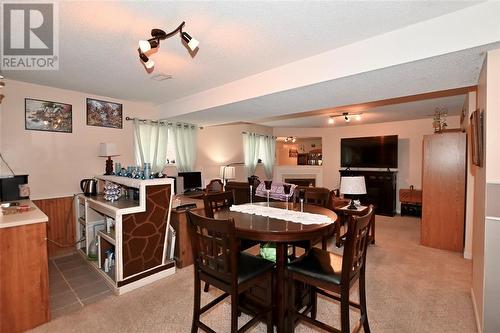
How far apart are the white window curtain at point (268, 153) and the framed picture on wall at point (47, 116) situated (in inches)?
177

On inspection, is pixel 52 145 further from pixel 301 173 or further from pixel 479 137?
pixel 301 173

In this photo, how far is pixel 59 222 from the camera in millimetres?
3670

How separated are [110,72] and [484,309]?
420 centimetres

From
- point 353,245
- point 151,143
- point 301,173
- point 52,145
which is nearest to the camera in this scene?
point 353,245

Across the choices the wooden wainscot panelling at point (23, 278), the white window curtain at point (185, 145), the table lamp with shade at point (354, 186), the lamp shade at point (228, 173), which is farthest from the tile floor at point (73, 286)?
the table lamp with shade at point (354, 186)

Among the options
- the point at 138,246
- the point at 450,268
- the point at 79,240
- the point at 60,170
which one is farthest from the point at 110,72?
the point at 450,268

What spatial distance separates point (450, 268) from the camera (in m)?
3.13

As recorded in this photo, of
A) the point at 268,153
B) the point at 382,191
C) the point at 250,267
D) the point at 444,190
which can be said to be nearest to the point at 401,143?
the point at 382,191

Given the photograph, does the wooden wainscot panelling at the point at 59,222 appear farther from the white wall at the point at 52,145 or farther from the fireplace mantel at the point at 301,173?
the fireplace mantel at the point at 301,173

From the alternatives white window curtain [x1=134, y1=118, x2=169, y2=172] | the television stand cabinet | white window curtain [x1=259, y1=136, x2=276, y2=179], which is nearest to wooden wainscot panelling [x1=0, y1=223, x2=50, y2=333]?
the television stand cabinet

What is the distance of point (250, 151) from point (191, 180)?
2151 millimetres

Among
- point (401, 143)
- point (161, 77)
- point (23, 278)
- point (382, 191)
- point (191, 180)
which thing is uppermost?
point (161, 77)

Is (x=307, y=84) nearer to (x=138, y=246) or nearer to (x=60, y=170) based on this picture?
(x=138, y=246)

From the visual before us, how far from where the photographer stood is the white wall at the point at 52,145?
326 centimetres
